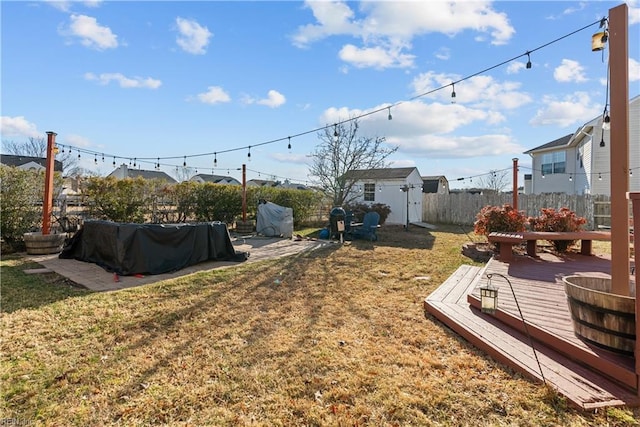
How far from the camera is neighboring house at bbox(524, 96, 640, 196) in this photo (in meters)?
13.8

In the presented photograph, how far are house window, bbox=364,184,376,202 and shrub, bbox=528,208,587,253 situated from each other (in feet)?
33.6

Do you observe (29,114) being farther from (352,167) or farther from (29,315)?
(352,167)

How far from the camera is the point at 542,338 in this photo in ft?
9.63

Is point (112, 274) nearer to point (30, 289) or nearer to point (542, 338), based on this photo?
point (30, 289)

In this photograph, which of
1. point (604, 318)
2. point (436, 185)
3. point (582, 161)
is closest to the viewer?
point (604, 318)

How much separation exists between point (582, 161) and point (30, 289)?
21.4 m

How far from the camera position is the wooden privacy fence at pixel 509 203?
13.7 metres

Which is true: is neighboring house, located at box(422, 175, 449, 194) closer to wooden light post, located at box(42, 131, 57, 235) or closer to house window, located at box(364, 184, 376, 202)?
house window, located at box(364, 184, 376, 202)

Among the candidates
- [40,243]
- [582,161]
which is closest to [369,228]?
[40,243]

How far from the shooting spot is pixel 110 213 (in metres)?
9.94

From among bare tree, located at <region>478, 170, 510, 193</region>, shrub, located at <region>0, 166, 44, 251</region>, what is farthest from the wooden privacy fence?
bare tree, located at <region>478, 170, 510, 193</region>

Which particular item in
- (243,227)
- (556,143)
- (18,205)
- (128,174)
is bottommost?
(243,227)

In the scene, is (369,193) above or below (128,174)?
below

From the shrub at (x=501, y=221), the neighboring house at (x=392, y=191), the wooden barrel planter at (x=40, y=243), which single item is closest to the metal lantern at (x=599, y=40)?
the shrub at (x=501, y=221)
